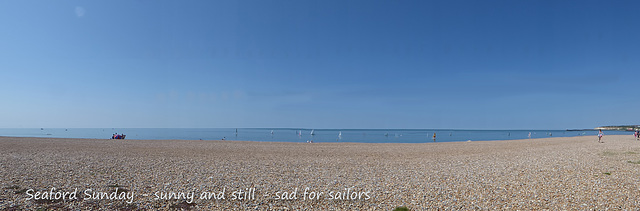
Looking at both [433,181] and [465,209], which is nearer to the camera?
[465,209]

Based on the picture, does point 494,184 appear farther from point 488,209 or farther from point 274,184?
point 274,184

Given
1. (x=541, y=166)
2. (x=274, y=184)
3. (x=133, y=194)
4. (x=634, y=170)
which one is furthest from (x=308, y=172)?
(x=634, y=170)

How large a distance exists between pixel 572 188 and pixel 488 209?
12.6 ft

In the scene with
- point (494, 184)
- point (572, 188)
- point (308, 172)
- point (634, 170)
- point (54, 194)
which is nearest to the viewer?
point (54, 194)

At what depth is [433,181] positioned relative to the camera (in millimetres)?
10570

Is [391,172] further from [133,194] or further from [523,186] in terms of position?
[133,194]

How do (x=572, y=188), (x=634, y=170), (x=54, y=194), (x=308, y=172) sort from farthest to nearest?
(x=308, y=172) → (x=634, y=170) → (x=572, y=188) → (x=54, y=194)

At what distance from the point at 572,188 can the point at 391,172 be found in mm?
5945

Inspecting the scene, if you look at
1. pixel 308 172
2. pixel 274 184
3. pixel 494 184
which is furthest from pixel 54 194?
pixel 494 184

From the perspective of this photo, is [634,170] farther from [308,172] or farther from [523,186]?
[308,172]

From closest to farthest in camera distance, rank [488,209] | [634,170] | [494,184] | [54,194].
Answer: [488,209] < [54,194] < [494,184] < [634,170]

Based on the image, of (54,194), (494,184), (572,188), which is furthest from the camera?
(494,184)

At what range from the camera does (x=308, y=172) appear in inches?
501

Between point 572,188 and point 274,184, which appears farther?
point 274,184
